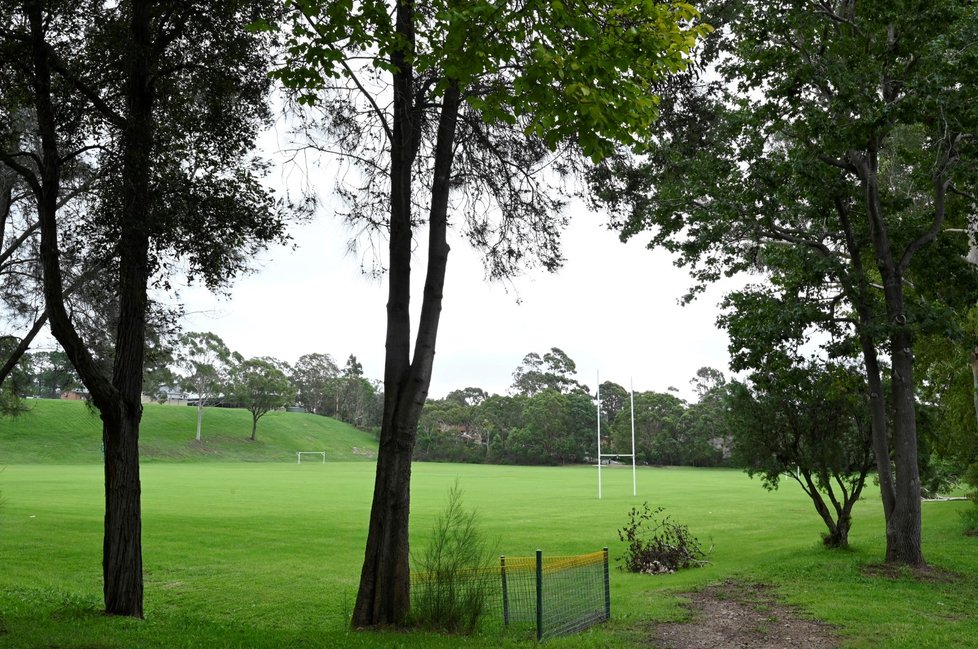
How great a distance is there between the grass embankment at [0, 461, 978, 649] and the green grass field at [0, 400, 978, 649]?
1.7 inches

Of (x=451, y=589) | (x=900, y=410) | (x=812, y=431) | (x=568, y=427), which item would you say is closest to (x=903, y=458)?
(x=900, y=410)

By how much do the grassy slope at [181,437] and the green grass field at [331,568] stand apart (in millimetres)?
44357

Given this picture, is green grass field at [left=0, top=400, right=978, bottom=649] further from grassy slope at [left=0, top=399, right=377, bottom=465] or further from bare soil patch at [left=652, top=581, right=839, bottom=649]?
grassy slope at [left=0, top=399, right=377, bottom=465]

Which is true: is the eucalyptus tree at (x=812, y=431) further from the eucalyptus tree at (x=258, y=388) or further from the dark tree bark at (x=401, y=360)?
the eucalyptus tree at (x=258, y=388)

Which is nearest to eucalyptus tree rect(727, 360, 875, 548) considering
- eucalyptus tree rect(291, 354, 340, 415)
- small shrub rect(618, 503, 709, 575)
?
small shrub rect(618, 503, 709, 575)

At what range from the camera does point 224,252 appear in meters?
10.5

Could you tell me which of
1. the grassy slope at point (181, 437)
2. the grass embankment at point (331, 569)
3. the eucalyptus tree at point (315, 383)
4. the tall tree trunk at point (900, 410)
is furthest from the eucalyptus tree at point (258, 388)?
the tall tree trunk at point (900, 410)

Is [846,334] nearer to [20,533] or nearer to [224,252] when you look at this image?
[224,252]

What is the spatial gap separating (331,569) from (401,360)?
8.09 m

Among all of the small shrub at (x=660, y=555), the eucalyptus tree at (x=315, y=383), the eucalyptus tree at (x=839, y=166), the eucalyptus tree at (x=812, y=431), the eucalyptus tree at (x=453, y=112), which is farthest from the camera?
the eucalyptus tree at (x=315, y=383)

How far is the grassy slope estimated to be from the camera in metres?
76.4

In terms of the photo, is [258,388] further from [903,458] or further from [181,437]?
[903,458]

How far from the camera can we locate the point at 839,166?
15922 millimetres

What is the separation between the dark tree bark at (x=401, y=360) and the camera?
10.2 meters
